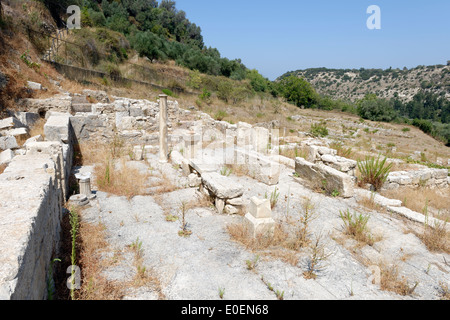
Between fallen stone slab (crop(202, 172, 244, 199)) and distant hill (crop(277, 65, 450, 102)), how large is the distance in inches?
3263

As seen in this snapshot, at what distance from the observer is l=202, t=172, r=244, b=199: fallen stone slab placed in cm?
488

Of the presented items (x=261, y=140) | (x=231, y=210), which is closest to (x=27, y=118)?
(x=231, y=210)

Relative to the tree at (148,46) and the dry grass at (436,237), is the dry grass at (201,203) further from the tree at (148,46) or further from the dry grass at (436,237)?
the tree at (148,46)

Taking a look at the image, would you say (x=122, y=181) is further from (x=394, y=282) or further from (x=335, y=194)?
(x=394, y=282)

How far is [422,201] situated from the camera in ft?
21.5

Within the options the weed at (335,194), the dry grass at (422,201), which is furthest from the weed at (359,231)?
the dry grass at (422,201)

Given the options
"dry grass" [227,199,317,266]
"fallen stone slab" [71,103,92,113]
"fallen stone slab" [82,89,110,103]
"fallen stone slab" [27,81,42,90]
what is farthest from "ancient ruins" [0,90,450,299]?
"fallen stone slab" [82,89,110,103]

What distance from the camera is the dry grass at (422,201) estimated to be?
6051mm

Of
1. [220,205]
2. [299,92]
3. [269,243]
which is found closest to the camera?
[269,243]

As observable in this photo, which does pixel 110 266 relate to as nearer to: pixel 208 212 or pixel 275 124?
pixel 208 212

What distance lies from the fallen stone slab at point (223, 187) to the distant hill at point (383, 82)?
82883 mm

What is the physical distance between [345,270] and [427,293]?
893 mm

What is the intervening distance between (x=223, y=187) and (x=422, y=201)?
5236 mm
